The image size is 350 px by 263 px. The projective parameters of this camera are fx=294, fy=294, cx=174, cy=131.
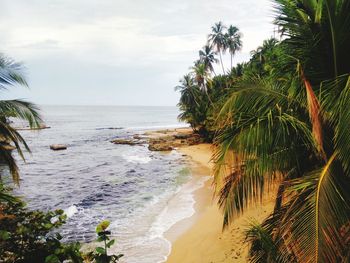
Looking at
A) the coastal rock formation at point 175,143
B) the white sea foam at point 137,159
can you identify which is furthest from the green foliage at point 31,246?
the coastal rock formation at point 175,143

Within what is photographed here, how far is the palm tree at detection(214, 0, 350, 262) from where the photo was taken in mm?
3213

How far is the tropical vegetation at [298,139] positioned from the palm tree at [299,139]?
0.04 feet

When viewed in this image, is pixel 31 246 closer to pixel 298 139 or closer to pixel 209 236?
pixel 298 139

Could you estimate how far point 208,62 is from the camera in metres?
55.2

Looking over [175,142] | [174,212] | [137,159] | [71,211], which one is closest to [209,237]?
[174,212]

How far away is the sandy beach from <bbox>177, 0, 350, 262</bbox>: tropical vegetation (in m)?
3.14

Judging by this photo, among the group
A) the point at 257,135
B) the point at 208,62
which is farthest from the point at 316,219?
the point at 208,62

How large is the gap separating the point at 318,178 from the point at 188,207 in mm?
13315

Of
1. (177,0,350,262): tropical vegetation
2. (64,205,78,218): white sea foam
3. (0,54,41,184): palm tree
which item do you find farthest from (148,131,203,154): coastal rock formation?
(177,0,350,262): tropical vegetation

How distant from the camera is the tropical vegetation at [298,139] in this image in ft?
10.5

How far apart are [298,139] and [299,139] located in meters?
0.02

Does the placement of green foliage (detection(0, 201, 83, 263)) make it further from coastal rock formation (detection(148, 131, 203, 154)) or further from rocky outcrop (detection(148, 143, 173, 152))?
coastal rock formation (detection(148, 131, 203, 154))

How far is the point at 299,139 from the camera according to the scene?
4090 mm

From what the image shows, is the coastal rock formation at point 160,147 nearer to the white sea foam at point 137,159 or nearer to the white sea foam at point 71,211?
the white sea foam at point 137,159
